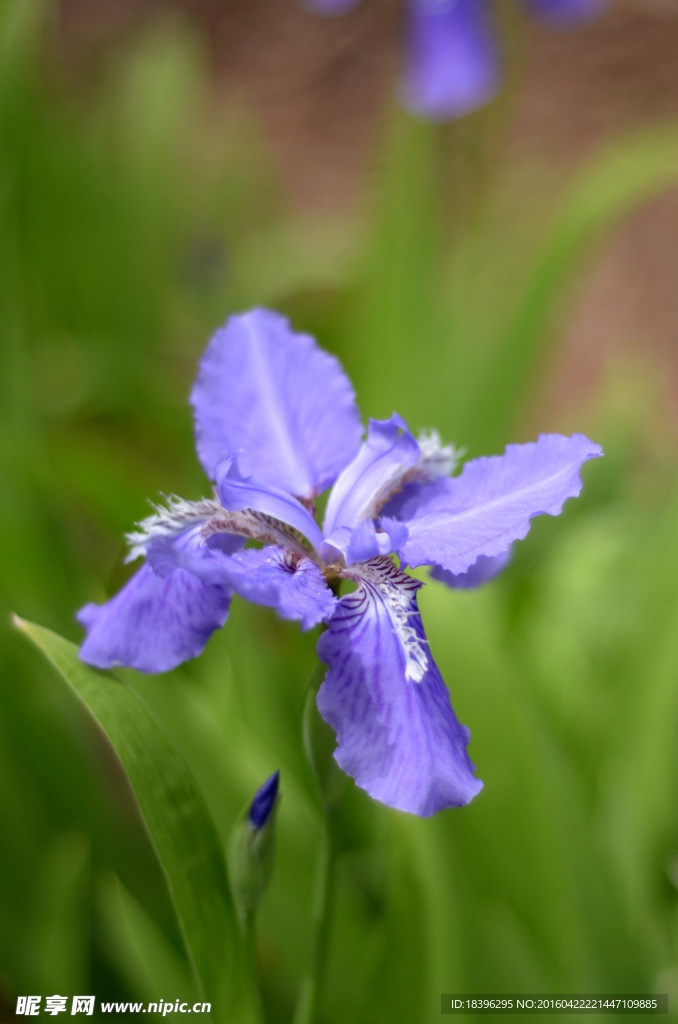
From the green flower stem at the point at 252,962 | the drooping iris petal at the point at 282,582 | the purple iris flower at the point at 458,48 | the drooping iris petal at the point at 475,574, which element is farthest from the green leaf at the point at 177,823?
the purple iris flower at the point at 458,48

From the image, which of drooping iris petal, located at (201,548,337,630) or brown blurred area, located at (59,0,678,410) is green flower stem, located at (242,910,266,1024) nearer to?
drooping iris petal, located at (201,548,337,630)

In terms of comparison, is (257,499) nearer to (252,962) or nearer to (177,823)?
(177,823)

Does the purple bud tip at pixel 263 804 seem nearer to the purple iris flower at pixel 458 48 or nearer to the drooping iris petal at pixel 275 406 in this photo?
the drooping iris petal at pixel 275 406

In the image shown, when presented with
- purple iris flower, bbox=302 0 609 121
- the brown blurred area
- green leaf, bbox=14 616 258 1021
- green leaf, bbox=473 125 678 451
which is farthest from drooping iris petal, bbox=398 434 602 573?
the brown blurred area

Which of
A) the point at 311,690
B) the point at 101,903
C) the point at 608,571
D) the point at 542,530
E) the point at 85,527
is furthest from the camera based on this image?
the point at 85,527

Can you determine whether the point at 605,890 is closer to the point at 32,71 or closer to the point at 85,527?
the point at 85,527

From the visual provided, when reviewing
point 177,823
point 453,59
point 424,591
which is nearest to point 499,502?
point 177,823

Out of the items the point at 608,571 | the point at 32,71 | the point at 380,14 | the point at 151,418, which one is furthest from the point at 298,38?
the point at 608,571
